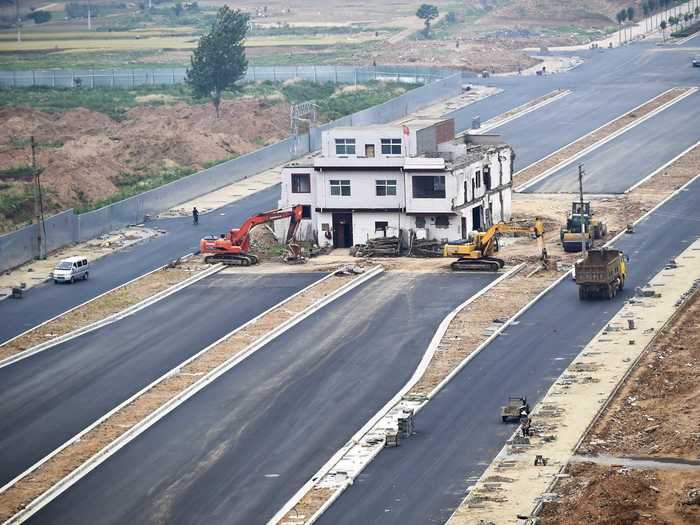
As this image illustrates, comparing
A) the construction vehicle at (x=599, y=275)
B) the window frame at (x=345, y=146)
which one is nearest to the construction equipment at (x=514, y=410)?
the construction vehicle at (x=599, y=275)

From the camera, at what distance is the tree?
181 m

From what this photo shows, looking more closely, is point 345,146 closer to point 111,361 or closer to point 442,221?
point 442,221

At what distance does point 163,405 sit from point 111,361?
10.6 meters

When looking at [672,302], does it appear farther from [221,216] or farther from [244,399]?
[221,216]

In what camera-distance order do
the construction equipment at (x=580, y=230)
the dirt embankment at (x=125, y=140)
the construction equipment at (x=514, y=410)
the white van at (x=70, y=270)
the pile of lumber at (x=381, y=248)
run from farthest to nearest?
the dirt embankment at (x=125, y=140) → the pile of lumber at (x=381, y=248) → the construction equipment at (x=580, y=230) → the white van at (x=70, y=270) → the construction equipment at (x=514, y=410)

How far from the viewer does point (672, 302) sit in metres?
95.1

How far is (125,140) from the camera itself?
16238 centimetres

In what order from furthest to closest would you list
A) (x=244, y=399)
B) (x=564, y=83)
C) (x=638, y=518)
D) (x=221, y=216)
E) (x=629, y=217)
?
(x=564, y=83)
(x=221, y=216)
(x=629, y=217)
(x=244, y=399)
(x=638, y=518)

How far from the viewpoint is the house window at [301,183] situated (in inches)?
4631

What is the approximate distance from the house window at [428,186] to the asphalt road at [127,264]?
677 inches

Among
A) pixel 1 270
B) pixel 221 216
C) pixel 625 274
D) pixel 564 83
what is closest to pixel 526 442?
pixel 625 274

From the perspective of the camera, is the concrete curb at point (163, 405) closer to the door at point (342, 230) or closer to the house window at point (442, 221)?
the house window at point (442, 221)

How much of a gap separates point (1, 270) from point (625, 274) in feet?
139

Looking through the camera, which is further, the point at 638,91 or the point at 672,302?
the point at 638,91
